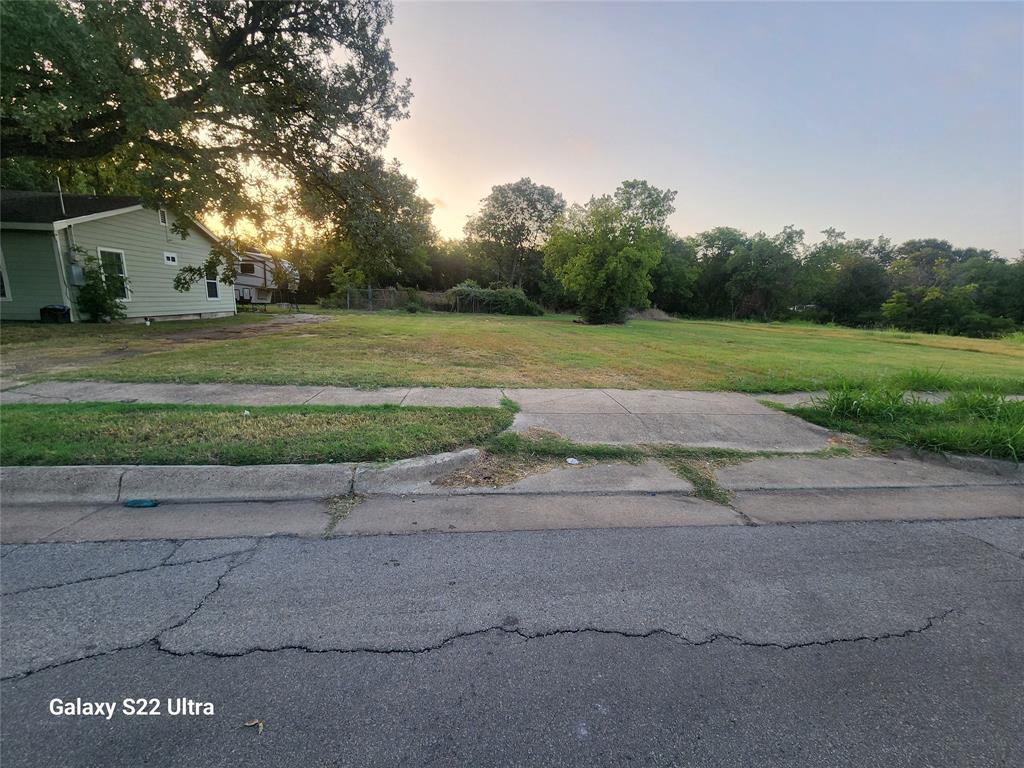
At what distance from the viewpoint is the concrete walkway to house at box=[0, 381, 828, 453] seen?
16.7ft

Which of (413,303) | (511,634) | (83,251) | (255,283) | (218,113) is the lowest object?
(511,634)

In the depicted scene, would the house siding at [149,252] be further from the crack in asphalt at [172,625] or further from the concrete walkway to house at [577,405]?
the crack in asphalt at [172,625]

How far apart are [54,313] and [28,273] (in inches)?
54.7

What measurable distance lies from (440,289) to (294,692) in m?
48.3

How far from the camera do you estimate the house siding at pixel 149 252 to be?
14639 mm

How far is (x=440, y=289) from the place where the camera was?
4809 centimetres

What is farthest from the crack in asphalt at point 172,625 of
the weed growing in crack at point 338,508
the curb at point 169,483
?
the curb at point 169,483

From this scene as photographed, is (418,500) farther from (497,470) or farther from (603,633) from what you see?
(603,633)

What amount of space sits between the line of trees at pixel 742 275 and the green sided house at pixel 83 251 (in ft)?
55.4

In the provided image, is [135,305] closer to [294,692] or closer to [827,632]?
[294,692]

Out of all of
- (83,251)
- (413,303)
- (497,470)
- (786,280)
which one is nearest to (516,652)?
(497,470)

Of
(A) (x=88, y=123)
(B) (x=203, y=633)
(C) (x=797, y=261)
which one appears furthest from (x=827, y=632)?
(C) (x=797, y=261)

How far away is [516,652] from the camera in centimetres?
202

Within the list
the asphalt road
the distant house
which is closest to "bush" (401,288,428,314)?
the distant house
